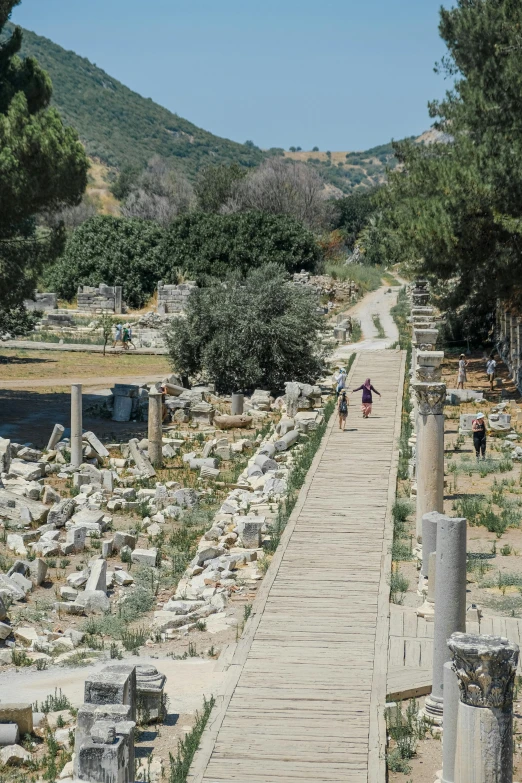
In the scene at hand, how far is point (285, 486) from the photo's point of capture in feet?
76.4

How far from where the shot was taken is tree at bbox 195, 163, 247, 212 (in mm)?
78188

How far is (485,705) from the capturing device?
31.3ft

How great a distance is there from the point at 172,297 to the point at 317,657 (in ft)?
144

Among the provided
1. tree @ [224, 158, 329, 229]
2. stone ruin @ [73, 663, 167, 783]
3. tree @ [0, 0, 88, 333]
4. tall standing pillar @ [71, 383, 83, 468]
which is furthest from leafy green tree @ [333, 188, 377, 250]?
stone ruin @ [73, 663, 167, 783]

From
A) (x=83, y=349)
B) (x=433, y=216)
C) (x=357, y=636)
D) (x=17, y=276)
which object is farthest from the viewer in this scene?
(x=83, y=349)

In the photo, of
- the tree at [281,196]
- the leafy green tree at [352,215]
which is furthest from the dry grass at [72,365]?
the leafy green tree at [352,215]

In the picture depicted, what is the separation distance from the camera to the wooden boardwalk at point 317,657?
11844mm

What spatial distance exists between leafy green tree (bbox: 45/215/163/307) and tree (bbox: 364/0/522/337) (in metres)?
24.8

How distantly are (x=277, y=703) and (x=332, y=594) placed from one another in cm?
403

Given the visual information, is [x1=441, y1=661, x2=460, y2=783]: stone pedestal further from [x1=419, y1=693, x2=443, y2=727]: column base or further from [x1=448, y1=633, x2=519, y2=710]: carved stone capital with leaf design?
[x1=419, y1=693, x2=443, y2=727]: column base

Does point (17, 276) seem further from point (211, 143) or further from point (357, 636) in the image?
point (211, 143)

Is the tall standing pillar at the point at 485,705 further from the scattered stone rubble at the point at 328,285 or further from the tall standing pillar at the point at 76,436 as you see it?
the scattered stone rubble at the point at 328,285

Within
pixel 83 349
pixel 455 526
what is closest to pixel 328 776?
pixel 455 526

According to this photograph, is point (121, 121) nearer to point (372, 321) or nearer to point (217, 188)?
point (217, 188)
